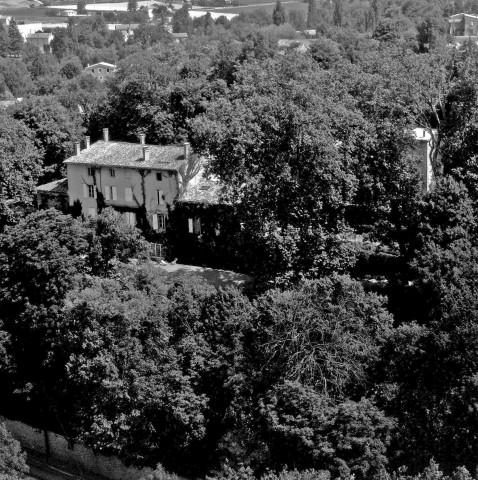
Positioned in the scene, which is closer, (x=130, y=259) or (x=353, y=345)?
(x=353, y=345)

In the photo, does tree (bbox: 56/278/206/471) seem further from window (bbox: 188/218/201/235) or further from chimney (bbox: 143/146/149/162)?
chimney (bbox: 143/146/149/162)

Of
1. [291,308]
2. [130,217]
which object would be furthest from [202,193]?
[291,308]

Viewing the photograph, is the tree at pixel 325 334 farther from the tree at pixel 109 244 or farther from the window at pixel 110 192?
the window at pixel 110 192

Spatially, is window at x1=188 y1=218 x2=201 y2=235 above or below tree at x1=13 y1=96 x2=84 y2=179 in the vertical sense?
below

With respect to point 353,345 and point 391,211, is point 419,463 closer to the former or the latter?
point 353,345

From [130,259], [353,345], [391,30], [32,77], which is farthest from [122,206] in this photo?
[32,77]

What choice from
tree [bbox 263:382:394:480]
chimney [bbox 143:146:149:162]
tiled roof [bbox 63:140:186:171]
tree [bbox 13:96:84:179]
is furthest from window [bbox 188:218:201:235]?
tree [bbox 263:382:394:480]
